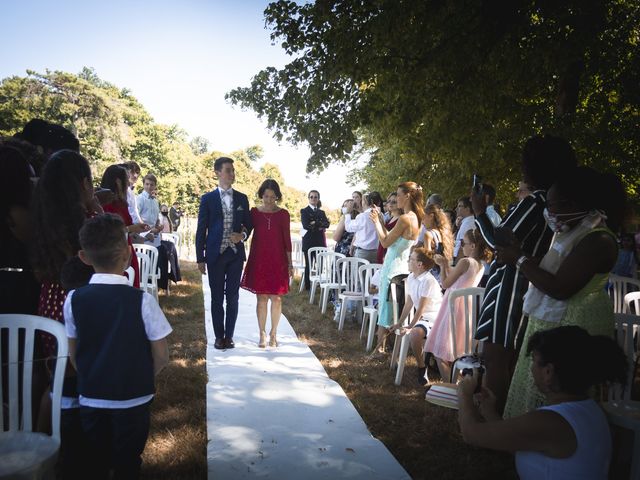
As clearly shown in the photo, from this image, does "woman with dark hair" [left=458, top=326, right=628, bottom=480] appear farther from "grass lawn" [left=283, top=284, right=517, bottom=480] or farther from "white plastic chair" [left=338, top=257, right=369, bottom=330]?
"white plastic chair" [left=338, top=257, right=369, bottom=330]

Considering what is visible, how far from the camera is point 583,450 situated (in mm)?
1585

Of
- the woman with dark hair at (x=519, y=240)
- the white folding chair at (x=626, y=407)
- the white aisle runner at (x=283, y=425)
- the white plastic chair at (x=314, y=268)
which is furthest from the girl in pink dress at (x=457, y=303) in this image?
the white plastic chair at (x=314, y=268)

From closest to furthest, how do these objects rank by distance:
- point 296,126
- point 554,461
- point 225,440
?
point 554,461
point 225,440
point 296,126

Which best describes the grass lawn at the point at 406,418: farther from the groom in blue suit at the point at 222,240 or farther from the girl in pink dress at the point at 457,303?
the groom in blue suit at the point at 222,240

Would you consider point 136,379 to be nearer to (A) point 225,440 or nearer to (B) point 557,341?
(A) point 225,440

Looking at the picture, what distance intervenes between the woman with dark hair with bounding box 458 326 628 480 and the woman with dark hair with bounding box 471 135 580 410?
0.81 m

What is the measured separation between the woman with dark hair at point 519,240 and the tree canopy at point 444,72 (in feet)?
10.8

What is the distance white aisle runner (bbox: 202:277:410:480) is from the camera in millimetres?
2769

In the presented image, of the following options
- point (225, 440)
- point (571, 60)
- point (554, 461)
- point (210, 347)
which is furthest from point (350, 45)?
point (554, 461)

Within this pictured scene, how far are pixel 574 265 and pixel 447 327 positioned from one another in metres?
2.11

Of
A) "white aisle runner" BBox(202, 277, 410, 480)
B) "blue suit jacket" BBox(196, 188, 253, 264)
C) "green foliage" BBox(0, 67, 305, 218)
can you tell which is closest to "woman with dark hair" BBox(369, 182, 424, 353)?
"white aisle runner" BBox(202, 277, 410, 480)

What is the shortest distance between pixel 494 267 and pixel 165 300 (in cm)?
655

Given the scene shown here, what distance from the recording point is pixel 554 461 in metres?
1.62

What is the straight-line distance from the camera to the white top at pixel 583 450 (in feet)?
5.21
